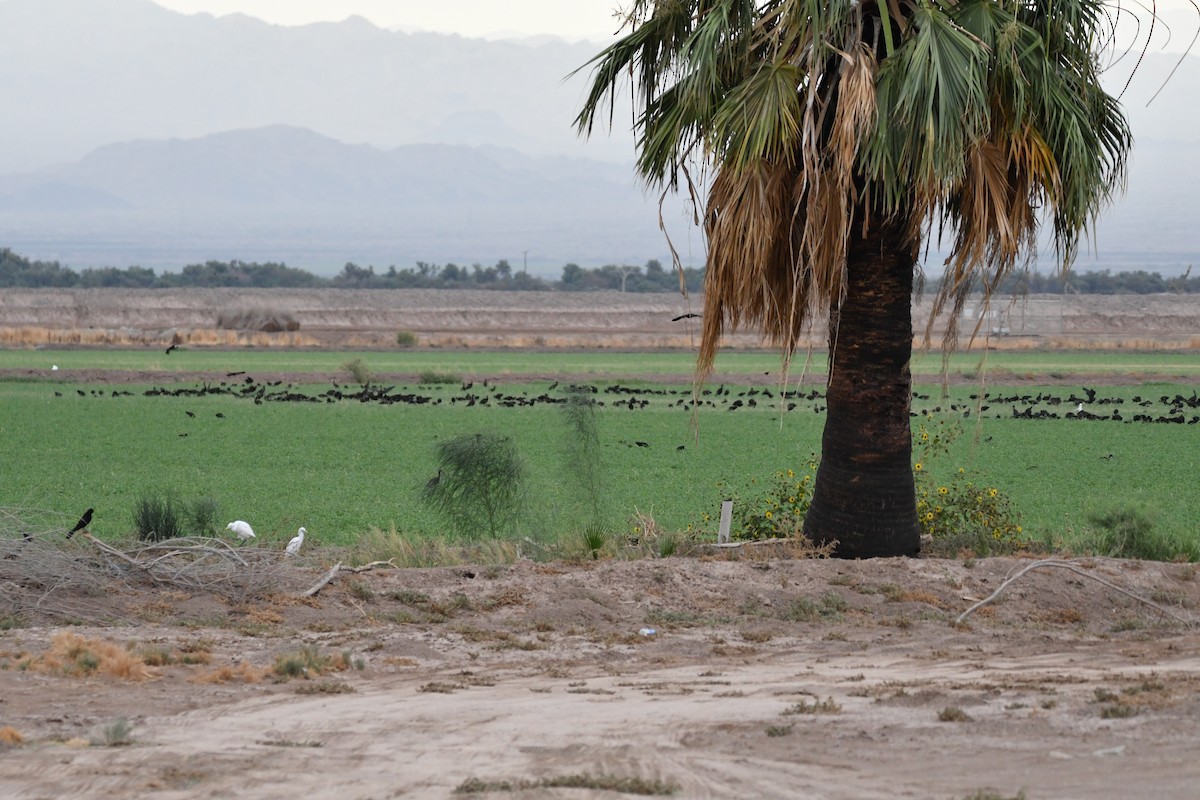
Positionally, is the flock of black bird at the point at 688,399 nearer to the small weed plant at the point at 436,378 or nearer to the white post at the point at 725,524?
the small weed plant at the point at 436,378

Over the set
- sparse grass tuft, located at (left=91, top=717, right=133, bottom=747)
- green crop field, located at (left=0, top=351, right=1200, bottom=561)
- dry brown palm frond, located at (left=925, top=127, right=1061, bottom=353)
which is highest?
dry brown palm frond, located at (left=925, top=127, right=1061, bottom=353)

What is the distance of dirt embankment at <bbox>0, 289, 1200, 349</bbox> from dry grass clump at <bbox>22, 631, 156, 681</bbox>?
203ft

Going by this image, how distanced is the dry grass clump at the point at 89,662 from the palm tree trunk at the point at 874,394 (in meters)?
6.36

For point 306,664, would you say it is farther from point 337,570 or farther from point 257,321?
point 257,321

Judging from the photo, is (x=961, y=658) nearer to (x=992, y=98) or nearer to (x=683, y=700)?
(x=683, y=700)

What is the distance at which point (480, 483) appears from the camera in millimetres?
15539

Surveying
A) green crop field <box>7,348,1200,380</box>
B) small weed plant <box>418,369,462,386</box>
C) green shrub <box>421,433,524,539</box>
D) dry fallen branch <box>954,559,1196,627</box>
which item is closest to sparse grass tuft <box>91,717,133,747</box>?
dry fallen branch <box>954,559,1196,627</box>

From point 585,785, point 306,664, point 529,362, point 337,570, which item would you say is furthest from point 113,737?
point 529,362

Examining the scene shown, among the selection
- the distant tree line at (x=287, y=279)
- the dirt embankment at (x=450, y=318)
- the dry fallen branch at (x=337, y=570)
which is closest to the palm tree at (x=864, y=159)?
the dry fallen branch at (x=337, y=570)

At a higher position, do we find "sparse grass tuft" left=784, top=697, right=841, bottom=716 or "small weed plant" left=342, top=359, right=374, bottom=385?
"sparse grass tuft" left=784, top=697, right=841, bottom=716

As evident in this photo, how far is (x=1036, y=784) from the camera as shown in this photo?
6137 mm

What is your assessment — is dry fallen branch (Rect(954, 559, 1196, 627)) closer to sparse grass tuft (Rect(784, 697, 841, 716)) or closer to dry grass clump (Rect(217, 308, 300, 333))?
sparse grass tuft (Rect(784, 697, 841, 716))

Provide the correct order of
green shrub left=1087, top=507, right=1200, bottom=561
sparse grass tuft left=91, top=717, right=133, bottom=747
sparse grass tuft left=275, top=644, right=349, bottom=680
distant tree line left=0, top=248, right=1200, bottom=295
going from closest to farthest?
sparse grass tuft left=91, top=717, right=133, bottom=747 < sparse grass tuft left=275, top=644, right=349, bottom=680 < green shrub left=1087, top=507, right=1200, bottom=561 < distant tree line left=0, top=248, right=1200, bottom=295

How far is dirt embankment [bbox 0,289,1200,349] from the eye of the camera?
74.2 metres
